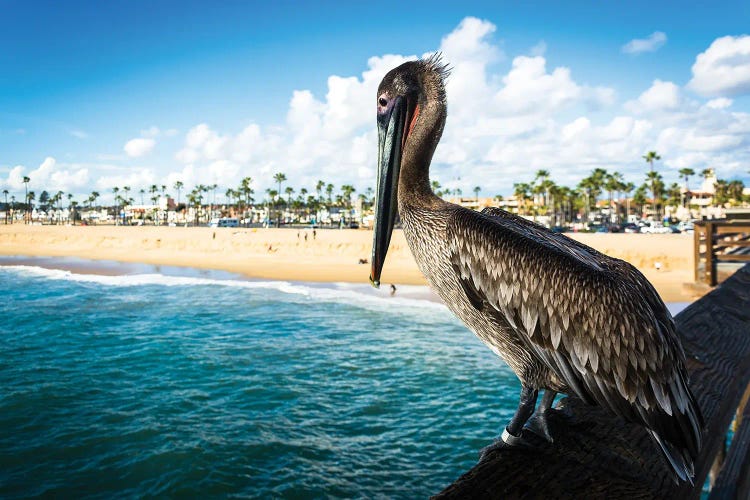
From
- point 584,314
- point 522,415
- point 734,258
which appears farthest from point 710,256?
point 522,415

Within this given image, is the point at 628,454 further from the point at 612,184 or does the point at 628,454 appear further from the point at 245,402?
the point at 612,184

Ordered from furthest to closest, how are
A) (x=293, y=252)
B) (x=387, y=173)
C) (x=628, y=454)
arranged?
(x=293, y=252) → (x=387, y=173) → (x=628, y=454)

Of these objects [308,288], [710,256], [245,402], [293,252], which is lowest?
[245,402]

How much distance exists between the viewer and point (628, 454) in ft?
5.29

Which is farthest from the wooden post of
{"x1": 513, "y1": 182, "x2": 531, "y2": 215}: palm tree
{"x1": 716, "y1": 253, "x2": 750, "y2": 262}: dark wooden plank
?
{"x1": 513, "y1": 182, "x2": 531, "y2": 215}: palm tree

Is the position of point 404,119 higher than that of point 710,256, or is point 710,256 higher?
point 404,119

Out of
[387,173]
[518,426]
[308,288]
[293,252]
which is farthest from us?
[293,252]

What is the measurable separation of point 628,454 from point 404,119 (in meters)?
1.66

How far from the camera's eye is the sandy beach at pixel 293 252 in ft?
87.1

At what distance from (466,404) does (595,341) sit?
8280 millimetres

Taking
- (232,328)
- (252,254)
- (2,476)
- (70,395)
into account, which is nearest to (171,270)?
(252,254)

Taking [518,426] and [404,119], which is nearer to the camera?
[518,426]

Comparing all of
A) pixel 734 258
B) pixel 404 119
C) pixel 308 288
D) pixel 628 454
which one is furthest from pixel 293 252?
pixel 628 454

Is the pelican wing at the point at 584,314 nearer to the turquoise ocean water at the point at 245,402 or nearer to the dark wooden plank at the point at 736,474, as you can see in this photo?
the dark wooden plank at the point at 736,474
